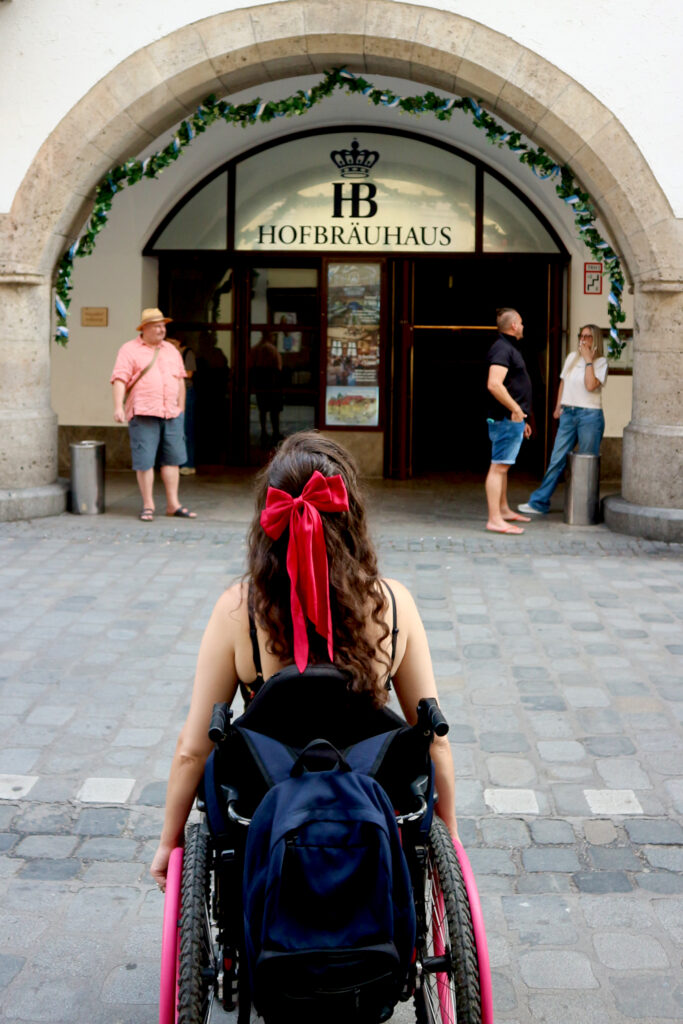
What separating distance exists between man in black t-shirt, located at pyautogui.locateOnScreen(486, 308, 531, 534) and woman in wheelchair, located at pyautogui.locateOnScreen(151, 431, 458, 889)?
730cm

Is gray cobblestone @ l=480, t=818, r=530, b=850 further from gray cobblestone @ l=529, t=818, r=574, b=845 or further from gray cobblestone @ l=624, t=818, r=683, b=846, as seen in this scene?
gray cobblestone @ l=624, t=818, r=683, b=846

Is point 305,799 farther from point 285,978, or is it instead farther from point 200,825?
point 200,825

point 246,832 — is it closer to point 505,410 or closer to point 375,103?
point 505,410

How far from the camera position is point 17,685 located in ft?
18.8

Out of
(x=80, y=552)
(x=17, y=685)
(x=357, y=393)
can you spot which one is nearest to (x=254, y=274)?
(x=357, y=393)

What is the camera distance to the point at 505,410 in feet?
32.6

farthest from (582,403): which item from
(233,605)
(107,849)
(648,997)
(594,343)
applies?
(233,605)

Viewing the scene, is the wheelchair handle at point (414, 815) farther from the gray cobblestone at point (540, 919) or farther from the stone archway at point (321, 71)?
the stone archway at point (321, 71)

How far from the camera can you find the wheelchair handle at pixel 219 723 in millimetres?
2238

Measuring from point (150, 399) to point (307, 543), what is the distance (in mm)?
7828

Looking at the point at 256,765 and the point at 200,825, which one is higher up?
the point at 256,765

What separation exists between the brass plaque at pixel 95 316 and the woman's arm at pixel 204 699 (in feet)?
37.8

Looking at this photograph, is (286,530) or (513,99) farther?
(513,99)

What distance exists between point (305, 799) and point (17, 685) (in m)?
3.96
